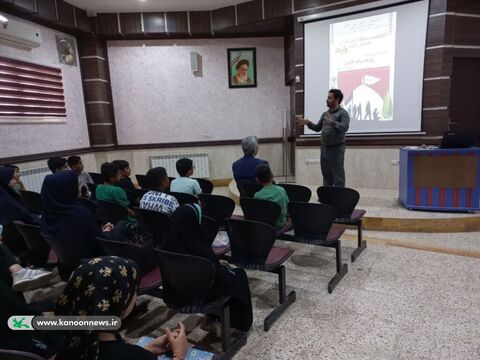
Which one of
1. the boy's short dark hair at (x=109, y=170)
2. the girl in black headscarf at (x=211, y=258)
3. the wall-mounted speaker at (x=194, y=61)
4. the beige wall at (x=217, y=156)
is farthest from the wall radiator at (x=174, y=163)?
the girl in black headscarf at (x=211, y=258)

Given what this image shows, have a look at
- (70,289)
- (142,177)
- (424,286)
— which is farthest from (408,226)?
(70,289)

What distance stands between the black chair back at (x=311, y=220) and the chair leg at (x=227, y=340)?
3.29 ft

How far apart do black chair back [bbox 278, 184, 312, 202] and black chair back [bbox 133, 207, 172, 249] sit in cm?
138

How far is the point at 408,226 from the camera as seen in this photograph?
3.70 m

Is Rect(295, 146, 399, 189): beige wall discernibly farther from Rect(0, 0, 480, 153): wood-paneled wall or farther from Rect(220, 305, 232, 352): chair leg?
Rect(220, 305, 232, 352): chair leg

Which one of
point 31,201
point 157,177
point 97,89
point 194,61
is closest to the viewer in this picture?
point 157,177

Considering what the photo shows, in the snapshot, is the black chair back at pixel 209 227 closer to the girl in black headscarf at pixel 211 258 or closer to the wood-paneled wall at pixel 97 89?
the girl in black headscarf at pixel 211 258

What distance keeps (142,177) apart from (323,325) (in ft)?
9.54

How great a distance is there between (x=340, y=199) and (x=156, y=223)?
169 cm

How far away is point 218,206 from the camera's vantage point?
9.47 feet

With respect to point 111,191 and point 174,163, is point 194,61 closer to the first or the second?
point 174,163

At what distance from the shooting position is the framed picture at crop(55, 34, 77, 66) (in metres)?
5.65

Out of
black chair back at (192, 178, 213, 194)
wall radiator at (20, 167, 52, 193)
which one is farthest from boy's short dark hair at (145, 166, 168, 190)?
wall radiator at (20, 167, 52, 193)

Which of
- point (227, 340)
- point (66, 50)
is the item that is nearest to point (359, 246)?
point (227, 340)
